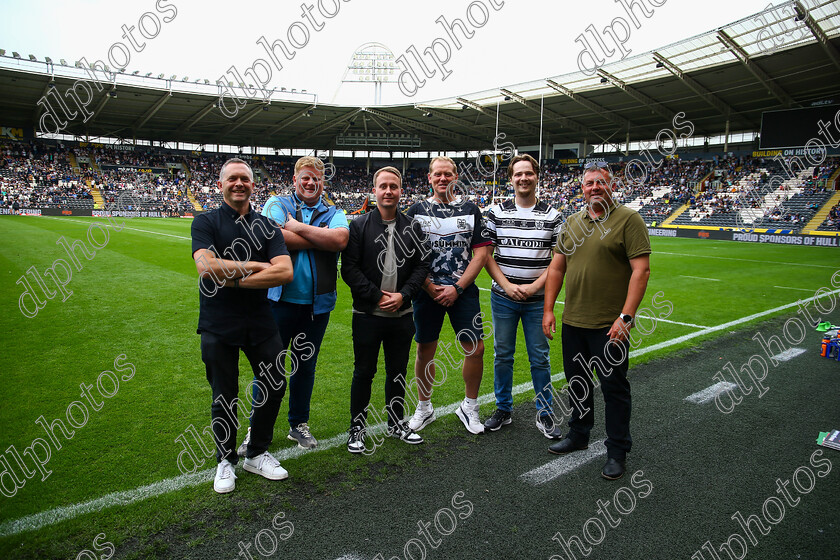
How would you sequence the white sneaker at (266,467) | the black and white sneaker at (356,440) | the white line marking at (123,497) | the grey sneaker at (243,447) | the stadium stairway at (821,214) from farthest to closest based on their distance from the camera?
the stadium stairway at (821,214) → the black and white sneaker at (356,440) → the grey sneaker at (243,447) → the white sneaker at (266,467) → the white line marking at (123,497)

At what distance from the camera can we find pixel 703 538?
257cm

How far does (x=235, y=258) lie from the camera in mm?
2900

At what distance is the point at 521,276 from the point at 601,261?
0.70 metres

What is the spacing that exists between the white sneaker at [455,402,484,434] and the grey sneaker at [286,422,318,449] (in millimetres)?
1174

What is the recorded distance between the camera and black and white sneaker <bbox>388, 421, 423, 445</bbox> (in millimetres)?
3566

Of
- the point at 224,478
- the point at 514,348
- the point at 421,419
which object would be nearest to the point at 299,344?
the point at 224,478

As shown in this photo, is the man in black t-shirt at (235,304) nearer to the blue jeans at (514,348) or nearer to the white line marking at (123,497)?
the white line marking at (123,497)

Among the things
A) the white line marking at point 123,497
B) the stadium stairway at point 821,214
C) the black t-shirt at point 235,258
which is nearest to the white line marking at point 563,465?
the white line marking at point 123,497

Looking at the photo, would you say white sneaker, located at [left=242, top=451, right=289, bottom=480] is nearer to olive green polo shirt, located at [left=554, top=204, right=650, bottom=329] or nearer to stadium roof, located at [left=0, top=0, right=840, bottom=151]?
olive green polo shirt, located at [left=554, top=204, right=650, bottom=329]

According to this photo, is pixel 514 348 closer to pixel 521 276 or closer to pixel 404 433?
pixel 521 276

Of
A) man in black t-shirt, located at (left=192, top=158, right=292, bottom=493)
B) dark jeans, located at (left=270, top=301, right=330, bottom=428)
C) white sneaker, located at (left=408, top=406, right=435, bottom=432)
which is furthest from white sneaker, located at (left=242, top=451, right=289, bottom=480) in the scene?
white sneaker, located at (left=408, top=406, right=435, bottom=432)

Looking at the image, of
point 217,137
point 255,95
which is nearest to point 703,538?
point 255,95

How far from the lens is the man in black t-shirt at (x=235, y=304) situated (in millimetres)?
2863

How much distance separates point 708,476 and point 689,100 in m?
37.0
